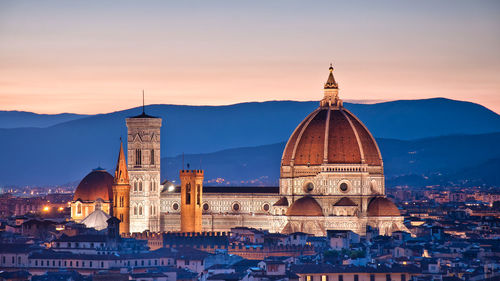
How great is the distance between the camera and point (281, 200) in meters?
142

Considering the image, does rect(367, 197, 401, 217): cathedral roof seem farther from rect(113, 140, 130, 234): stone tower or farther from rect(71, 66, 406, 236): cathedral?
rect(113, 140, 130, 234): stone tower

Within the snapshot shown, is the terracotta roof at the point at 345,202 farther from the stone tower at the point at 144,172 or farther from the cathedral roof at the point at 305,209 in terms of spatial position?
the stone tower at the point at 144,172

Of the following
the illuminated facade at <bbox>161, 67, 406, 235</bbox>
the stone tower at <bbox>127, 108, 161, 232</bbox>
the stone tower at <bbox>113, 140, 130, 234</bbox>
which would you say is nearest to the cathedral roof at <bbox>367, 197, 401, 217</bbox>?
the illuminated facade at <bbox>161, 67, 406, 235</bbox>

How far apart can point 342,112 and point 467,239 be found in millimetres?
16280

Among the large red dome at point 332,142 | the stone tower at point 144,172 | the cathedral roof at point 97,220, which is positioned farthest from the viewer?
the stone tower at point 144,172

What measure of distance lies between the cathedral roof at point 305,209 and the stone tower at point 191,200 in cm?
821

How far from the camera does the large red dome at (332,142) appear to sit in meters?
141

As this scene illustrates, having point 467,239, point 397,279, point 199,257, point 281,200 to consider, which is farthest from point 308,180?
point 397,279

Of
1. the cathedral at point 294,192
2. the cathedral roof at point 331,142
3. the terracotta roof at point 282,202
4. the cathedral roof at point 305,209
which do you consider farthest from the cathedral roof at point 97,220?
the cathedral roof at point 331,142

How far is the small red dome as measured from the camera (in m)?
156

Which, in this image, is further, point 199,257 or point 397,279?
point 199,257

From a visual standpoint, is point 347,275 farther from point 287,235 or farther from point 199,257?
point 287,235

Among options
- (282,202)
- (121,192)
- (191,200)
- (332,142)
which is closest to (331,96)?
(332,142)

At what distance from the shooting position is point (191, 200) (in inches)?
5546
